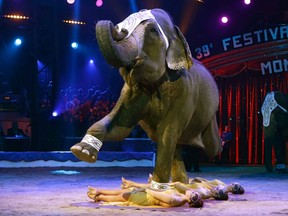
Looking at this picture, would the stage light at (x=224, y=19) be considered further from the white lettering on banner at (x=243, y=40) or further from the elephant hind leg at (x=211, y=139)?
the elephant hind leg at (x=211, y=139)

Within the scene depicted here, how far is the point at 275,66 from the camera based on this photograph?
34.2 feet

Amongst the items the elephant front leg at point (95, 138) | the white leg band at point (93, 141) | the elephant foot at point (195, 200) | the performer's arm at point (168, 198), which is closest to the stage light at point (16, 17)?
the elephant front leg at point (95, 138)

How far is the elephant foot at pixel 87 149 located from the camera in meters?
4.31

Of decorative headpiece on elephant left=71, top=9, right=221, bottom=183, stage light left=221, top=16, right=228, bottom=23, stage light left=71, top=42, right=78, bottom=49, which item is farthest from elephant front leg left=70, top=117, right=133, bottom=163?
stage light left=71, top=42, right=78, bottom=49

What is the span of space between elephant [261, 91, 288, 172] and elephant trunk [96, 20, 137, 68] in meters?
4.88

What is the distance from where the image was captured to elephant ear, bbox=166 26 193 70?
4.65 metres

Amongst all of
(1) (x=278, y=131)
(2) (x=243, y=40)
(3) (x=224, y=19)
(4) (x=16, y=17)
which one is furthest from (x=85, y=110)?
(1) (x=278, y=131)

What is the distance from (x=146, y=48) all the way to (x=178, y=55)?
0.33m

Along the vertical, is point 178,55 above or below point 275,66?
below

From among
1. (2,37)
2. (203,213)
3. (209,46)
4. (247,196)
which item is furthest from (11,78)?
(203,213)

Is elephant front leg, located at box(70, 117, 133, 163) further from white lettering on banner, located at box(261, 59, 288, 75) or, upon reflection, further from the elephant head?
white lettering on banner, located at box(261, 59, 288, 75)

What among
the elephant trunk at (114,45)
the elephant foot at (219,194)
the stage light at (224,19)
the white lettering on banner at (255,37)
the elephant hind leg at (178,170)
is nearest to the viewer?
the elephant trunk at (114,45)

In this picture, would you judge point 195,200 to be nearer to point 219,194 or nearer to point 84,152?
point 219,194

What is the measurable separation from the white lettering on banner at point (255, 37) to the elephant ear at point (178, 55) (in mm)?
5508
